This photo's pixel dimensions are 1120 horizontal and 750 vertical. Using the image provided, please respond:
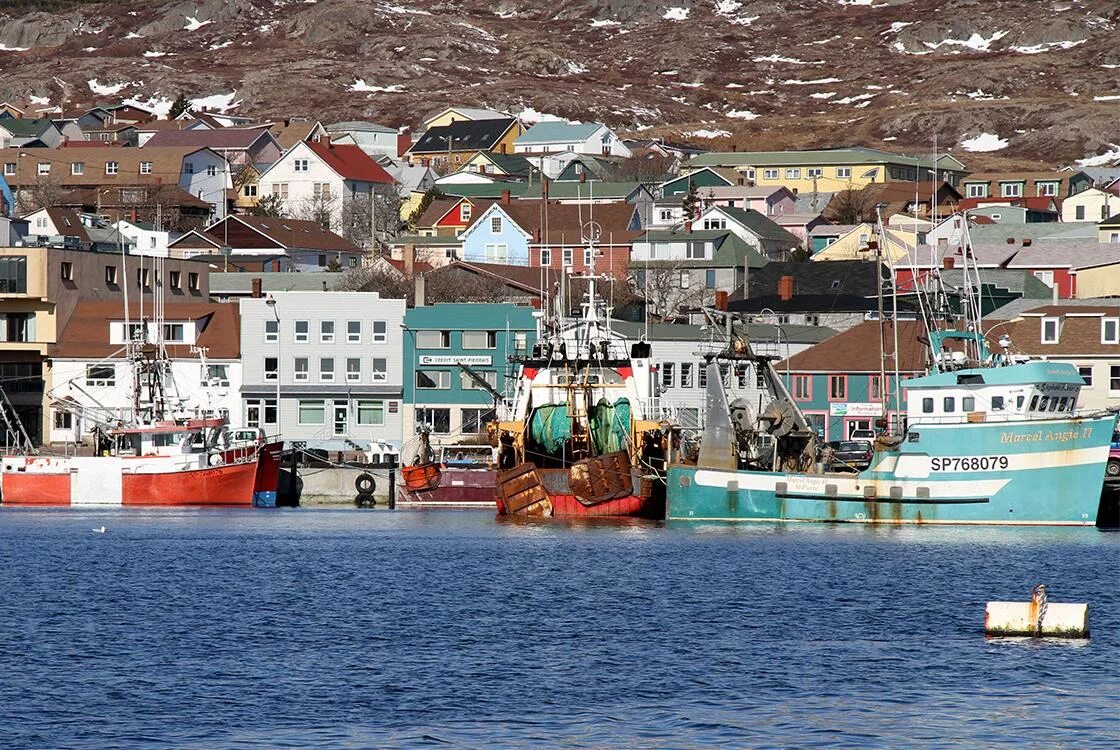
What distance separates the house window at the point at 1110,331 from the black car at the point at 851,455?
13.6 metres

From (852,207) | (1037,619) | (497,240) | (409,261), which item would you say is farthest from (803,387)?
(852,207)

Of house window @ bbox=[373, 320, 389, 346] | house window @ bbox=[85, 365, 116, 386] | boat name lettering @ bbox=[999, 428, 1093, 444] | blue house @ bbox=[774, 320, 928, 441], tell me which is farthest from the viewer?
house window @ bbox=[373, 320, 389, 346]

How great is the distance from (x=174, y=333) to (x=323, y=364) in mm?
9074

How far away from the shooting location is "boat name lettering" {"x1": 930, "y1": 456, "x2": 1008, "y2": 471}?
221 ft

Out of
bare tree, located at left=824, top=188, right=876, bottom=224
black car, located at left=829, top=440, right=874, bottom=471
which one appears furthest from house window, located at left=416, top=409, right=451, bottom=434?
bare tree, located at left=824, top=188, right=876, bottom=224

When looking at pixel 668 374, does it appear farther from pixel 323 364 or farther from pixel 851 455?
pixel 851 455

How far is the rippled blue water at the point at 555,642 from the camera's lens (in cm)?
3369

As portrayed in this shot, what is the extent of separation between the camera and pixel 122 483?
283 feet

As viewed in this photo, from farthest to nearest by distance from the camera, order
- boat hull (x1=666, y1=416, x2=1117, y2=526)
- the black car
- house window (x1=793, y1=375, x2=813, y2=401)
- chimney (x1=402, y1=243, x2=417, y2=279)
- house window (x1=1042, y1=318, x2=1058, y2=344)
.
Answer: chimney (x1=402, y1=243, x2=417, y2=279) < house window (x1=793, y1=375, x2=813, y2=401) < house window (x1=1042, y1=318, x2=1058, y2=344) < the black car < boat hull (x1=666, y1=416, x2=1117, y2=526)

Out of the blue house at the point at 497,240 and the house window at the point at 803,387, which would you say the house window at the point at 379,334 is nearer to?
the house window at the point at 803,387

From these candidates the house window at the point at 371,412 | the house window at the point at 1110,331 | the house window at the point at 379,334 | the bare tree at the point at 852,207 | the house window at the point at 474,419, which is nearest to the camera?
the house window at the point at 1110,331

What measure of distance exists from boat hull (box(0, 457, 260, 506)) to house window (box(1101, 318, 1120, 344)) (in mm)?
39733

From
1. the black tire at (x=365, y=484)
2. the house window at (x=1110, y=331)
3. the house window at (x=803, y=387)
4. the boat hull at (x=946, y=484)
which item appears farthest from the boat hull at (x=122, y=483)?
the house window at (x=1110, y=331)

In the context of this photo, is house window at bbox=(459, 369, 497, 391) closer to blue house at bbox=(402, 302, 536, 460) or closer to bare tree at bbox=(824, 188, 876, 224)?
blue house at bbox=(402, 302, 536, 460)
